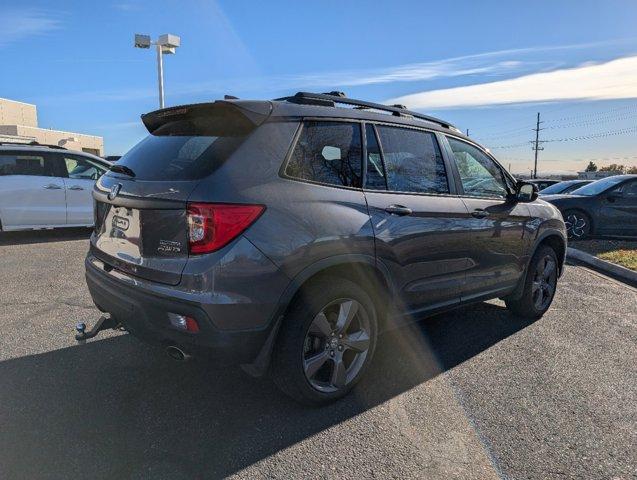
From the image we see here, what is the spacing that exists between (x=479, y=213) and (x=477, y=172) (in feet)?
1.51

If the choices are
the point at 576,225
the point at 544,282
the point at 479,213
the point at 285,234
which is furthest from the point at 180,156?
the point at 576,225

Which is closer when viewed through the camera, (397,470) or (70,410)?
(397,470)

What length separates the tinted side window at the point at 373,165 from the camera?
337cm

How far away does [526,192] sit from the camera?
4621mm

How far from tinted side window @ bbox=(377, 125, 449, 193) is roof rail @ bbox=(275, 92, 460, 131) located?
7.1 inches

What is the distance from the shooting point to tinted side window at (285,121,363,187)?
302 cm

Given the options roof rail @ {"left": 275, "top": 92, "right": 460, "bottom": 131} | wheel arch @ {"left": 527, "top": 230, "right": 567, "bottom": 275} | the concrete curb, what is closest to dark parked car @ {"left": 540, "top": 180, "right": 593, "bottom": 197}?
the concrete curb

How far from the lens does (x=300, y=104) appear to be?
3189 millimetres

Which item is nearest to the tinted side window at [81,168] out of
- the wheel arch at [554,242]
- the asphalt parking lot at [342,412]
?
the asphalt parking lot at [342,412]

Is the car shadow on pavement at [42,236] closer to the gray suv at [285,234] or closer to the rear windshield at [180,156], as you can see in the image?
the gray suv at [285,234]

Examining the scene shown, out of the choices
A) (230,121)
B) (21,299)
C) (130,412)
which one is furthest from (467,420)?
(21,299)

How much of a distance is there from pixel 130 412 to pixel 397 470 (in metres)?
1.63

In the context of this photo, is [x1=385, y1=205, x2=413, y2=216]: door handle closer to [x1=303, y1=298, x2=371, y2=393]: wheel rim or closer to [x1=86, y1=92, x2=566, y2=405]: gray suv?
[x1=86, y1=92, x2=566, y2=405]: gray suv

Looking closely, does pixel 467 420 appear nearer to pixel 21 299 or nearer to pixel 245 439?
pixel 245 439
